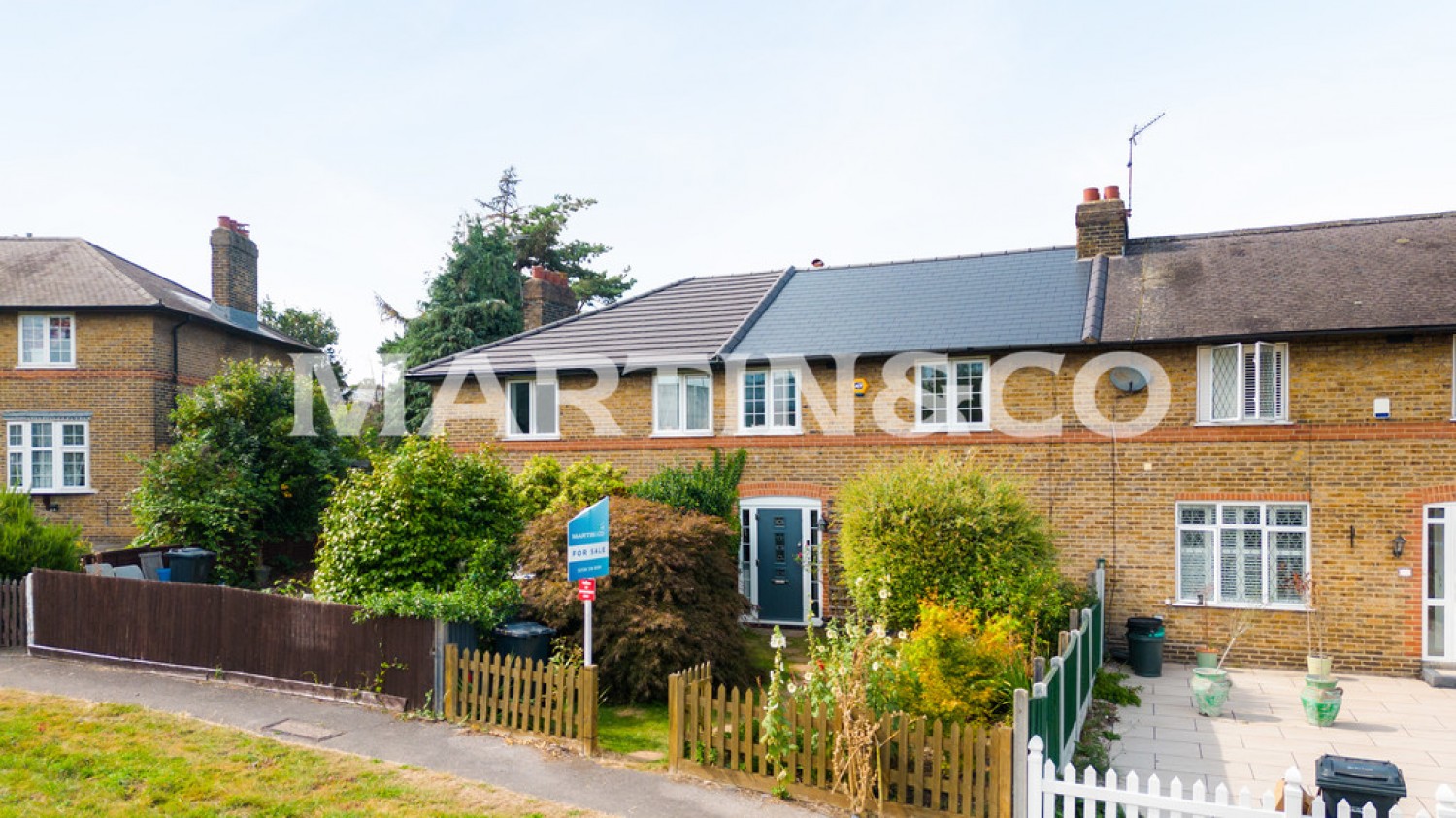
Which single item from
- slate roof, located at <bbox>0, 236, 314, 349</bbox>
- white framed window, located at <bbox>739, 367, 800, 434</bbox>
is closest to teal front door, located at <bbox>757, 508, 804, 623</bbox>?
white framed window, located at <bbox>739, 367, 800, 434</bbox>

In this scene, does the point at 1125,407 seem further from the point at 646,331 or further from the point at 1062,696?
the point at 646,331

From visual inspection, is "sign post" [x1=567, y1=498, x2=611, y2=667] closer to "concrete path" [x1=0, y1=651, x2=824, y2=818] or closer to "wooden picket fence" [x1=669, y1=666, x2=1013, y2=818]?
"concrete path" [x1=0, y1=651, x2=824, y2=818]

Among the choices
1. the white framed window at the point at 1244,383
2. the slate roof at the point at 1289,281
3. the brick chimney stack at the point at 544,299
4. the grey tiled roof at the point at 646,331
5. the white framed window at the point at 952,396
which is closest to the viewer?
the slate roof at the point at 1289,281

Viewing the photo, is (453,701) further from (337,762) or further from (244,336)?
(244,336)

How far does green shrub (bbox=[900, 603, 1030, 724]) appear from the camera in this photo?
8.23 metres

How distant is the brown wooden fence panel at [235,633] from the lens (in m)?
10.5

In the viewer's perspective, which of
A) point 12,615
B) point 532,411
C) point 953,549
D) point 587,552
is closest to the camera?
point 587,552

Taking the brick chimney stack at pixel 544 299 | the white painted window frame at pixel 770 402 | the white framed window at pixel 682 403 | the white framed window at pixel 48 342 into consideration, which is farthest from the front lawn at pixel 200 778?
the white framed window at pixel 48 342

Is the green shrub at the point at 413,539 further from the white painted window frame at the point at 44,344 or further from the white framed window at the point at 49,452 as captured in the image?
the white painted window frame at the point at 44,344

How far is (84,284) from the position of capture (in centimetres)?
2294

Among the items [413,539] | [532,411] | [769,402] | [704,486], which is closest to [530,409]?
[532,411]

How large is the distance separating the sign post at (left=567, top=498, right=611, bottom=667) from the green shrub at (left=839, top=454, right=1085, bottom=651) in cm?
361

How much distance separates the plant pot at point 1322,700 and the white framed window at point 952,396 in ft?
20.8

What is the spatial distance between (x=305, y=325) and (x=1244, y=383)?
46.6 meters
